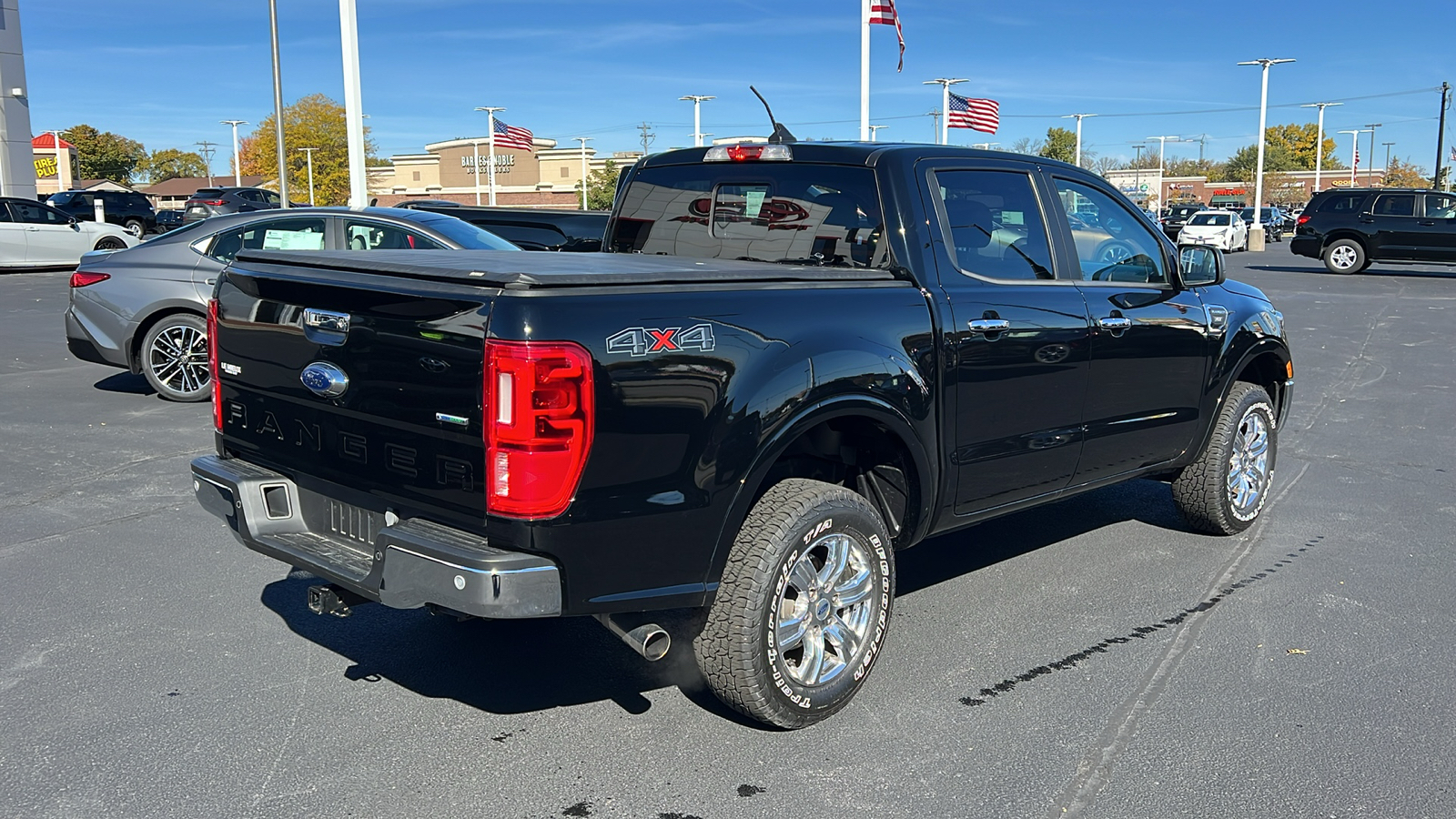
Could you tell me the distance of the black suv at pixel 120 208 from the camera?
121 ft

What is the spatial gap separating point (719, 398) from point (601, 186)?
84.0 meters

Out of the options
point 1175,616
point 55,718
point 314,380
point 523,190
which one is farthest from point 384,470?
point 523,190

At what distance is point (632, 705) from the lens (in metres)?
4.04

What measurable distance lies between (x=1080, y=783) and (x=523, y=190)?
4125 inches

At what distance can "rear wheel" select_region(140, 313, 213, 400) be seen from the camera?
9453mm

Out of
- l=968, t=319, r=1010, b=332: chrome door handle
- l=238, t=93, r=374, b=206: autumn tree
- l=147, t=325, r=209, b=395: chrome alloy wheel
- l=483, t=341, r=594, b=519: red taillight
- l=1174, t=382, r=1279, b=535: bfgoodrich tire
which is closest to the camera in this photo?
l=483, t=341, r=594, b=519: red taillight

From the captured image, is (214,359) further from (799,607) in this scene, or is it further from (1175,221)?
(1175,221)

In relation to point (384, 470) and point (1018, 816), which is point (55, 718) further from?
point (1018, 816)

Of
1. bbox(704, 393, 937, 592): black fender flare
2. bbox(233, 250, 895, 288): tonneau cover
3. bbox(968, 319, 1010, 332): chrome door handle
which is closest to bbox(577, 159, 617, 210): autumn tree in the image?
bbox(968, 319, 1010, 332): chrome door handle

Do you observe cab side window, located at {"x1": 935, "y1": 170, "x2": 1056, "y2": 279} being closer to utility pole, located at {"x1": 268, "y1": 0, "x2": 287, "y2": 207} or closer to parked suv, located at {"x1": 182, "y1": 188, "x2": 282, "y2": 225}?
utility pole, located at {"x1": 268, "y1": 0, "x2": 287, "y2": 207}

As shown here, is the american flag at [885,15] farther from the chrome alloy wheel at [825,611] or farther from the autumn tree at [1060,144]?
the autumn tree at [1060,144]

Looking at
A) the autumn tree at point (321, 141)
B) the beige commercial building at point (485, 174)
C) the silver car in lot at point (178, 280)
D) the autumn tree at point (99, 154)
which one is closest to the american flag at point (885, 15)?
the silver car in lot at point (178, 280)

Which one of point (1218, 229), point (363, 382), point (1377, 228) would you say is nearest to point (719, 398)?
point (363, 382)

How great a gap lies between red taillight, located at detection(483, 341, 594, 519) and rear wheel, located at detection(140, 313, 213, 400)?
720 centimetres
